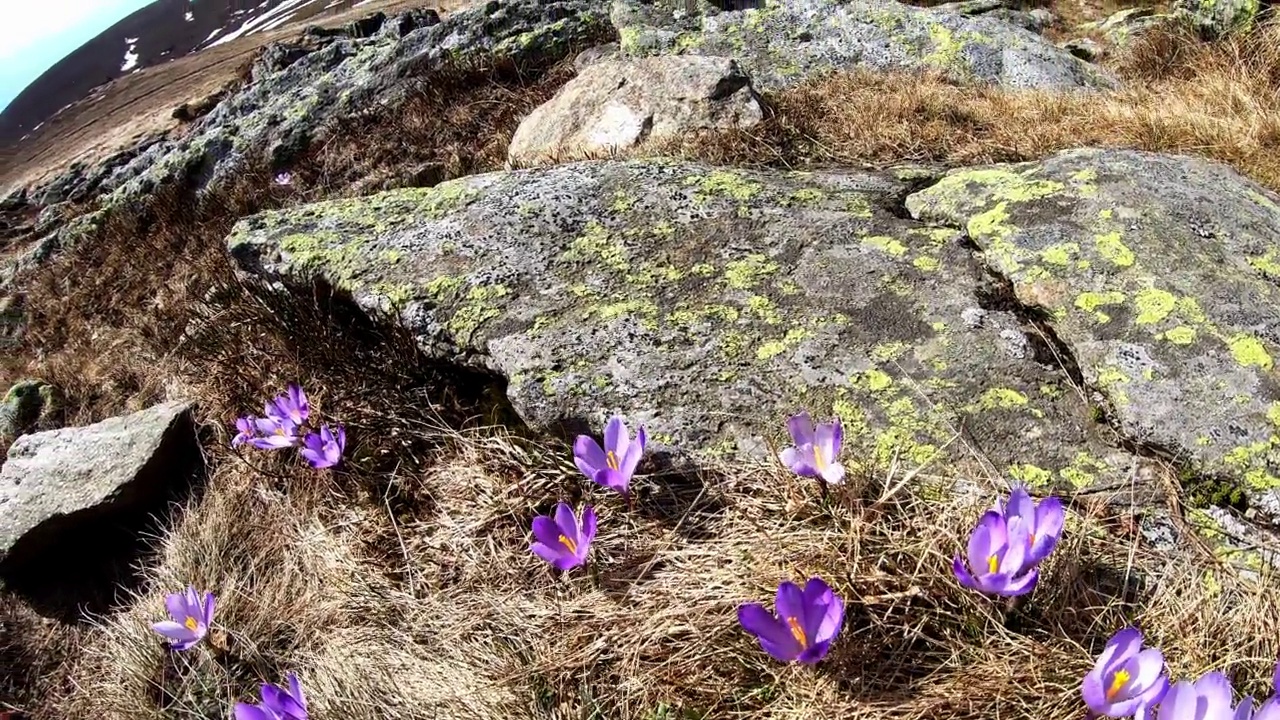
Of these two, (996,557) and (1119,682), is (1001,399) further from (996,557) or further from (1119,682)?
(1119,682)

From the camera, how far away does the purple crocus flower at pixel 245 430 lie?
3232 mm

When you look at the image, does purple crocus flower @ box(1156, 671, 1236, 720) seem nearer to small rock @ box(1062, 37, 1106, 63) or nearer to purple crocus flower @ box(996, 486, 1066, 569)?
purple crocus flower @ box(996, 486, 1066, 569)

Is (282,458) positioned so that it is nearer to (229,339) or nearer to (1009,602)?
(229,339)

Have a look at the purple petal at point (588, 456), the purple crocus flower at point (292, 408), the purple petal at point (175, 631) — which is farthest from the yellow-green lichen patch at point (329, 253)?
the purple petal at point (588, 456)

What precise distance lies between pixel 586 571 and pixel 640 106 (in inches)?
132

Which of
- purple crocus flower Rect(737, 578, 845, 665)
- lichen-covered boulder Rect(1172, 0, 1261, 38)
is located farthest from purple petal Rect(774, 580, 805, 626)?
lichen-covered boulder Rect(1172, 0, 1261, 38)

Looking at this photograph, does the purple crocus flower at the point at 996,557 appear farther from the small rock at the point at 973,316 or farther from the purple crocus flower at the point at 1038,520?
the small rock at the point at 973,316

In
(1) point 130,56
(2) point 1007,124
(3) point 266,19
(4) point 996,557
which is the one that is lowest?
(2) point 1007,124

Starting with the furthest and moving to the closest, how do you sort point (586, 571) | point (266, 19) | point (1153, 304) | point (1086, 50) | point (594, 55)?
point (266, 19)
point (1086, 50)
point (594, 55)
point (1153, 304)
point (586, 571)

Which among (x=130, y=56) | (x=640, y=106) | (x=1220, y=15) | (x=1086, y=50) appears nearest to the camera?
(x=640, y=106)

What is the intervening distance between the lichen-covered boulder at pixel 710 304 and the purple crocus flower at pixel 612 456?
21 centimetres

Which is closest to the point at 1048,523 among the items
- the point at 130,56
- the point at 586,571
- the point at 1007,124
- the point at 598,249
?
the point at 586,571

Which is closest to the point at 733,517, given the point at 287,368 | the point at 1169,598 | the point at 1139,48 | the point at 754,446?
the point at 754,446

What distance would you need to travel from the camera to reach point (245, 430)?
10.7 feet
